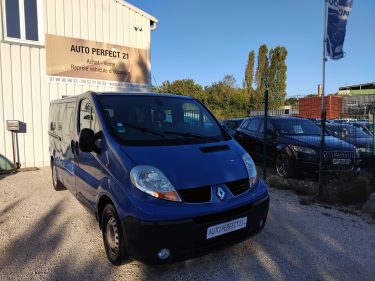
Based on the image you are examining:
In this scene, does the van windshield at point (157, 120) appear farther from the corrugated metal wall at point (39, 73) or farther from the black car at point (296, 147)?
the corrugated metal wall at point (39, 73)

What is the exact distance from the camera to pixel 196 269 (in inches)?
134

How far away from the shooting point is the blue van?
2922 mm

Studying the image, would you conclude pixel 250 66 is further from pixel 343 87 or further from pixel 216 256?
pixel 216 256

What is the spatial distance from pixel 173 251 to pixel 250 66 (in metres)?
45.6

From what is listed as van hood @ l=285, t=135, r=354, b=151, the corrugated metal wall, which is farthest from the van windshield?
the corrugated metal wall

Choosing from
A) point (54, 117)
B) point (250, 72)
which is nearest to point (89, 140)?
point (54, 117)

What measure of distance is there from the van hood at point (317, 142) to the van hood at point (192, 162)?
446cm

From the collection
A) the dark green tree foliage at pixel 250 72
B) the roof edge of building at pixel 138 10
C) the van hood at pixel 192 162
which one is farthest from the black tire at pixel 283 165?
the dark green tree foliage at pixel 250 72

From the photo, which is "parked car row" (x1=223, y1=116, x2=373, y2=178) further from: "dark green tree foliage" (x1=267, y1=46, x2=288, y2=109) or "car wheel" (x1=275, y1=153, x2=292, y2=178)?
"dark green tree foliage" (x1=267, y1=46, x2=288, y2=109)

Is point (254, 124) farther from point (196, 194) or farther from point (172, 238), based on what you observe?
point (172, 238)

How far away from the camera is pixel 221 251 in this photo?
3793mm

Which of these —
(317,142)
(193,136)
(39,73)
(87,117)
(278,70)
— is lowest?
(317,142)

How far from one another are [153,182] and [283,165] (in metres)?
5.53

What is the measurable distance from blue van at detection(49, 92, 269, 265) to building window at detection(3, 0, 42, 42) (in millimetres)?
5836
